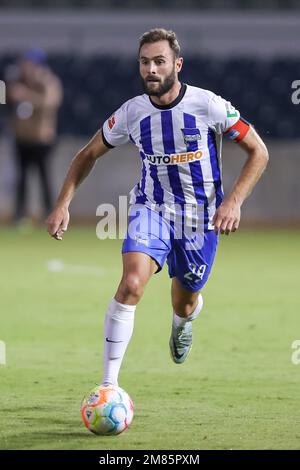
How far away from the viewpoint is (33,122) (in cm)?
2131

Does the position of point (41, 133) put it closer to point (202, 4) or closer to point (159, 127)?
point (202, 4)

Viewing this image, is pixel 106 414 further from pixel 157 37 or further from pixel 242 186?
pixel 157 37

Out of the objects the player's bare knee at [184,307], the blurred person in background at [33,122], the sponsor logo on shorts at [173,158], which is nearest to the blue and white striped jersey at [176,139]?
the sponsor logo on shorts at [173,158]

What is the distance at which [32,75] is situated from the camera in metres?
21.1

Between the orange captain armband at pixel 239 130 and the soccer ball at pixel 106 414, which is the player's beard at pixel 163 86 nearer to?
the orange captain armband at pixel 239 130

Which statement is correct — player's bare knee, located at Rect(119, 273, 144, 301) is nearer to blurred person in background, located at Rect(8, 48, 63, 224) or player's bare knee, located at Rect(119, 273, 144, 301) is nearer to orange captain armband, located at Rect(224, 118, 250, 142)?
orange captain armband, located at Rect(224, 118, 250, 142)

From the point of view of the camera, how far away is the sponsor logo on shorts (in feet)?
25.7

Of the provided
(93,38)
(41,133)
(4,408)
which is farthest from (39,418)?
(93,38)

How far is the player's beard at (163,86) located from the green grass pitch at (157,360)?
1.85m

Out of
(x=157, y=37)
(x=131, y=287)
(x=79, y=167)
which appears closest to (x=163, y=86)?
(x=157, y=37)

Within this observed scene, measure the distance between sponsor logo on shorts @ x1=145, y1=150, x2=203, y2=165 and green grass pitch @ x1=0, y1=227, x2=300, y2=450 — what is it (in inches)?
56.8

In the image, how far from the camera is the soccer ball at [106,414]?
6.82 metres

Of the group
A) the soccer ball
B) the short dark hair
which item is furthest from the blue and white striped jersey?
the soccer ball
